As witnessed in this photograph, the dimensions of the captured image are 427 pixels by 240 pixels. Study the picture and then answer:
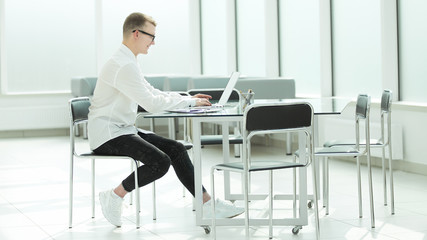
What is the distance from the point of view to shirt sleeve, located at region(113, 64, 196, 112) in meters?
4.15

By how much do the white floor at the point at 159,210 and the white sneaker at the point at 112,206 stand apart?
69 mm

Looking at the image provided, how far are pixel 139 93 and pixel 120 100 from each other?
0.52 feet

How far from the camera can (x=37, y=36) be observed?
11.1 meters

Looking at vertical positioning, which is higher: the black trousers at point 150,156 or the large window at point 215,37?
the large window at point 215,37

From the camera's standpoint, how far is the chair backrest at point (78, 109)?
4.38 metres

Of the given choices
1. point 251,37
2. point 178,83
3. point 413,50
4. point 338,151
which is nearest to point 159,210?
point 338,151

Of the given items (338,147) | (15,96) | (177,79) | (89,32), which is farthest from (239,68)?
(338,147)

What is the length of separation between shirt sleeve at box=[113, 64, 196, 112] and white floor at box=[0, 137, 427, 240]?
73 centimetres

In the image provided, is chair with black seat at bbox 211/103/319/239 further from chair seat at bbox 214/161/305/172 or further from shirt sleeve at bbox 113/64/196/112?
shirt sleeve at bbox 113/64/196/112

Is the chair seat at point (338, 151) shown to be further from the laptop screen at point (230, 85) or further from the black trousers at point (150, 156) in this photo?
the black trousers at point (150, 156)

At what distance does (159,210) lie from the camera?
16.1 feet

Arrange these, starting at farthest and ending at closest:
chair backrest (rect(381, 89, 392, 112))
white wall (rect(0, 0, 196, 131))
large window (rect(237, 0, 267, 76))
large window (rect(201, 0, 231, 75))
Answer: white wall (rect(0, 0, 196, 131)), large window (rect(201, 0, 231, 75)), large window (rect(237, 0, 267, 76)), chair backrest (rect(381, 89, 392, 112))

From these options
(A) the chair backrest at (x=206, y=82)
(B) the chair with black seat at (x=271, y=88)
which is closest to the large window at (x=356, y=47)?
(B) the chair with black seat at (x=271, y=88)

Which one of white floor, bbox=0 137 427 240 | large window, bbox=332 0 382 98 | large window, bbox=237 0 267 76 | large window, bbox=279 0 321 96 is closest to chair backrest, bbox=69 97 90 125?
white floor, bbox=0 137 427 240
